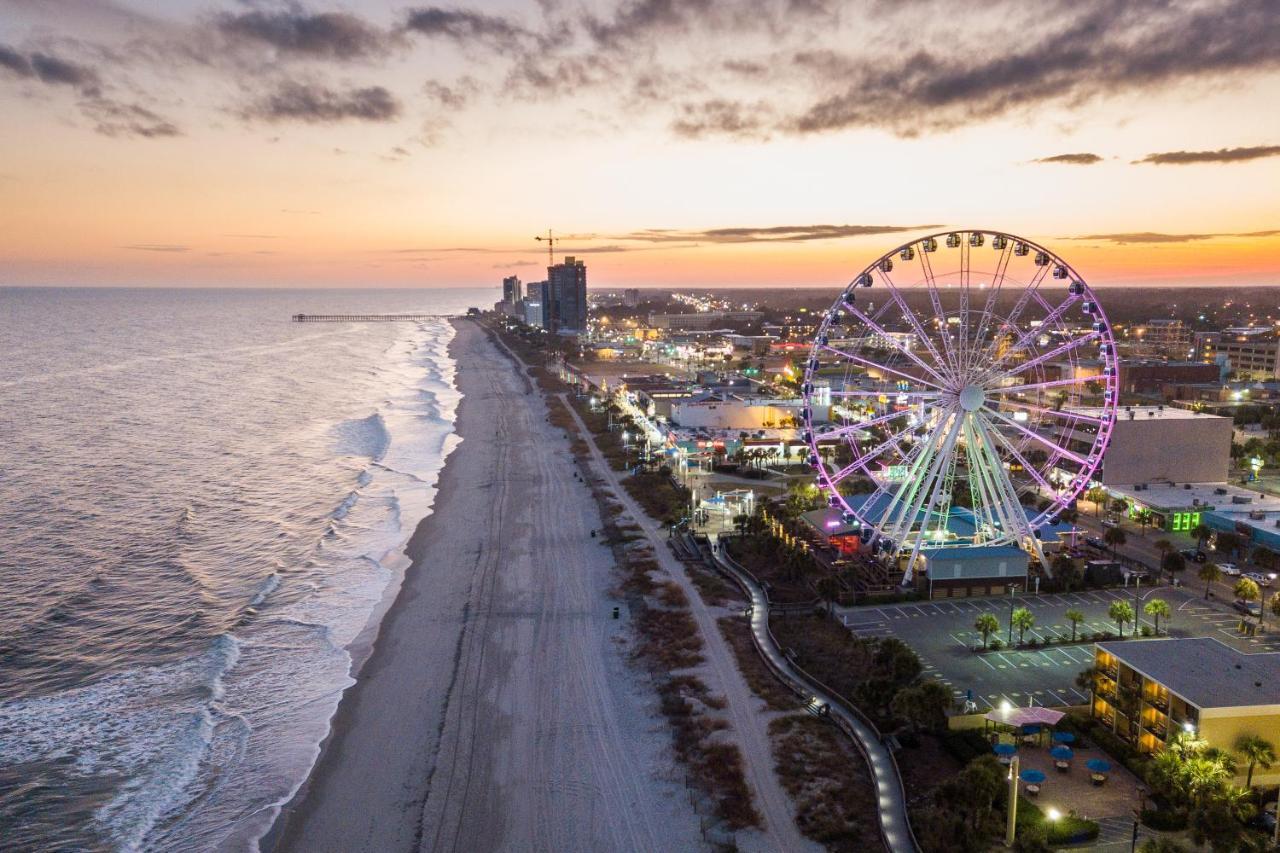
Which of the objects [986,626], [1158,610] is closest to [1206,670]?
[986,626]

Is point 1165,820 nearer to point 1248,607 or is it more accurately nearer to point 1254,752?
point 1254,752

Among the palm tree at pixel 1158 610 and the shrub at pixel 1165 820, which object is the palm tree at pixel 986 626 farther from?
the shrub at pixel 1165 820

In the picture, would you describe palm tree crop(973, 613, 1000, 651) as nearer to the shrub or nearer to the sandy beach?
the shrub

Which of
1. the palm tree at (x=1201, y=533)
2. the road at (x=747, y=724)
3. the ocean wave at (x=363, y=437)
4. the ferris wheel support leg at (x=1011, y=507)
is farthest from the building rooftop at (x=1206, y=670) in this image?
the ocean wave at (x=363, y=437)

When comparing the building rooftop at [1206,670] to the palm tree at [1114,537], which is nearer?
the building rooftop at [1206,670]

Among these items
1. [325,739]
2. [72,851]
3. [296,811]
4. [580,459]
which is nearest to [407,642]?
[325,739]

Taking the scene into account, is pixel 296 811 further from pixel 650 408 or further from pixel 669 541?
pixel 650 408
